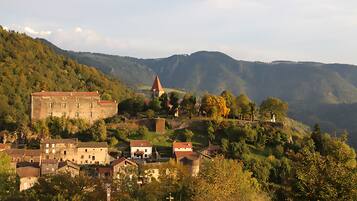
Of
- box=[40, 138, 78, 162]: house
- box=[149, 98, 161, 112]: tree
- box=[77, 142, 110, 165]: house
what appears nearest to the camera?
box=[40, 138, 78, 162]: house

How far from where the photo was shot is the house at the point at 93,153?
2263 inches

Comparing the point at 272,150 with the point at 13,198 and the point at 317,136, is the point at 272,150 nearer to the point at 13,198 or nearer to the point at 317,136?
the point at 317,136

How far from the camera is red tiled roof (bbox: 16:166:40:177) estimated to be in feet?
163

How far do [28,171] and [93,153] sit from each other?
28.7 ft

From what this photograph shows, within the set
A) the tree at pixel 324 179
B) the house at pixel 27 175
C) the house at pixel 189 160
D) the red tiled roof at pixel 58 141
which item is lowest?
the house at pixel 27 175

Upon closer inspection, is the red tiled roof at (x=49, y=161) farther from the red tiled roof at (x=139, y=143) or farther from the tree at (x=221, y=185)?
the tree at (x=221, y=185)

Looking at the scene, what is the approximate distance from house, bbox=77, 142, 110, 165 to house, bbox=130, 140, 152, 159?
3.17 metres

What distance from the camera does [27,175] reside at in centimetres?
4972

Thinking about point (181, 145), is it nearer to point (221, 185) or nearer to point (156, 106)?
point (156, 106)

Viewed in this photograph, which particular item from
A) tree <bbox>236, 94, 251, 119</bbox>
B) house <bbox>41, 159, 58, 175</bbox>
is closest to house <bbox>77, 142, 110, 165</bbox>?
house <bbox>41, 159, 58, 175</bbox>

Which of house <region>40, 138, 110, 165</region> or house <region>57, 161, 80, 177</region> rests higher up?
house <region>40, 138, 110, 165</region>

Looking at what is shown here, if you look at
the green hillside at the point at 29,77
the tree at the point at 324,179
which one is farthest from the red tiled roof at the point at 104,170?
the tree at the point at 324,179

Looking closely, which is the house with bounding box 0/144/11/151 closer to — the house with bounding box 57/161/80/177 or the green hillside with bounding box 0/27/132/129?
the green hillside with bounding box 0/27/132/129

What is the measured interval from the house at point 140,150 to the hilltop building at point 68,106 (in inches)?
349
